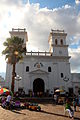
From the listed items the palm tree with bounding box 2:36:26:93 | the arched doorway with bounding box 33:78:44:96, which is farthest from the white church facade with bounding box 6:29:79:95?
the palm tree with bounding box 2:36:26:93

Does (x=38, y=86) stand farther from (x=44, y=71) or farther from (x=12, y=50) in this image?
(x=12, y=50)

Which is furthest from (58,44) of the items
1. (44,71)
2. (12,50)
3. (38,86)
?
(12,50)

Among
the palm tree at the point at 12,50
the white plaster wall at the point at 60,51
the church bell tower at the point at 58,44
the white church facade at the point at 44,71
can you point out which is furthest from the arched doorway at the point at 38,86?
the palm tree at the point at 12,50

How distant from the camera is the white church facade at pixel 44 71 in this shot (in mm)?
32344

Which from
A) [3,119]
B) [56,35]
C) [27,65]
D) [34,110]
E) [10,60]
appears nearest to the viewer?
[3,119]

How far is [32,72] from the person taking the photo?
32.9 metres

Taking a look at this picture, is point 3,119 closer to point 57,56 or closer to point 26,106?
point 26,106

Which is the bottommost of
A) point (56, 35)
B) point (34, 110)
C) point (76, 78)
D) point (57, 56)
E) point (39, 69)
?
point (34, 110)

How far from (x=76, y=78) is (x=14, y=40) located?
19680 mm

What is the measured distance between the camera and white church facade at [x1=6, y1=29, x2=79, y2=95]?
32344 mm

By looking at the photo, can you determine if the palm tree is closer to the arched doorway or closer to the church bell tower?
the arched doorway

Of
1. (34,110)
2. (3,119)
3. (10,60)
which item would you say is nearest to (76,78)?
(10,60)

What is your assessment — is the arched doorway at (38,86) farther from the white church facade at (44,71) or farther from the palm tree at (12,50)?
the palm tree at (12,50)

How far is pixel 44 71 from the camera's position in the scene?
108 ft
